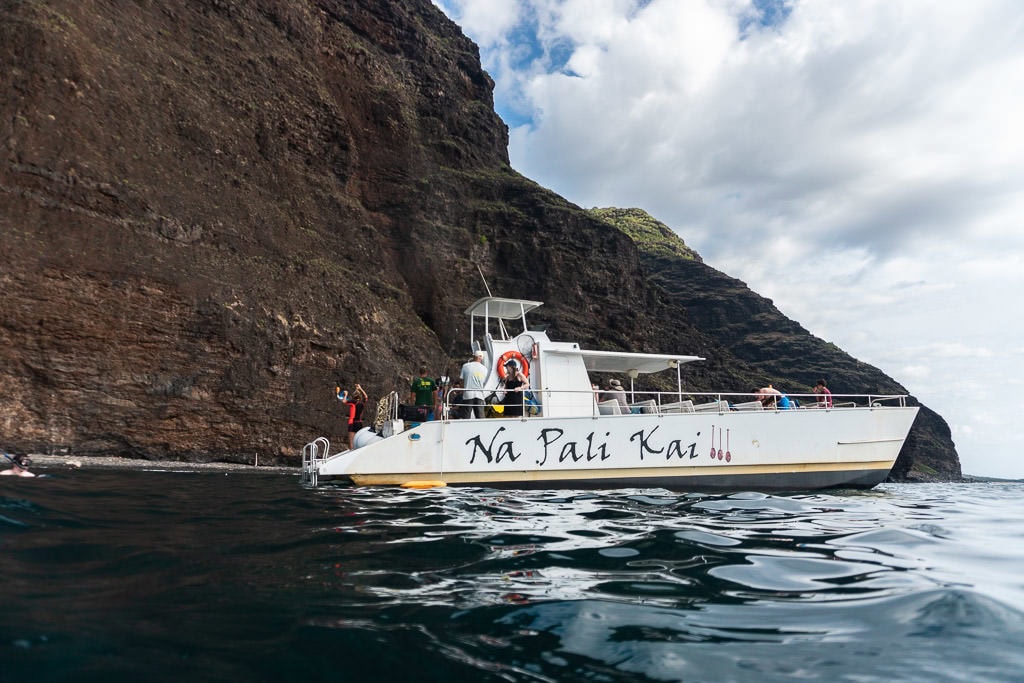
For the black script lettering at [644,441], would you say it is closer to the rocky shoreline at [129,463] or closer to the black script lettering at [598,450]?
the black script lettering at [598,450]

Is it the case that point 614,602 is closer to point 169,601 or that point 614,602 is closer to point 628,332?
point 169,601

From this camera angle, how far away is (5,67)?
21281 millimetres

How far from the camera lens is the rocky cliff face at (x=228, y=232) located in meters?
19.5

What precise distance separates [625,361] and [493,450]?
3874 millimetres

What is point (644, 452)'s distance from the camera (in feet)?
33.9

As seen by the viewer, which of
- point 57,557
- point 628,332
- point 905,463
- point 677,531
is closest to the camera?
point 57,557

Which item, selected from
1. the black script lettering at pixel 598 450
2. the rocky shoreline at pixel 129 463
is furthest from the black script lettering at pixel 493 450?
the rocky shoreline at pixel 129 463

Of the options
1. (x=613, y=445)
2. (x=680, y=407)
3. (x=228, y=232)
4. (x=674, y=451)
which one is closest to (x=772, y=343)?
(x=228, y=232)

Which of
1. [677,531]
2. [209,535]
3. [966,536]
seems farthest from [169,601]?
[966,536]

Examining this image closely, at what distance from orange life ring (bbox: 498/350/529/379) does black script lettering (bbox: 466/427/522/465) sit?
6.10ft

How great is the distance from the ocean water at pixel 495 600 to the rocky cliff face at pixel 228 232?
16.7m

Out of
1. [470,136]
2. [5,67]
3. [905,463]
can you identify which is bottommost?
[905,463]

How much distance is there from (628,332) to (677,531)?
38.3m

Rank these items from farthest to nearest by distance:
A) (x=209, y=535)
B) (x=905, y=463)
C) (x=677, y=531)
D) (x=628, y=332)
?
(x=905, y=463) < (x=628, y=332) < (x=677, y=531) < (x=209, y=535)
